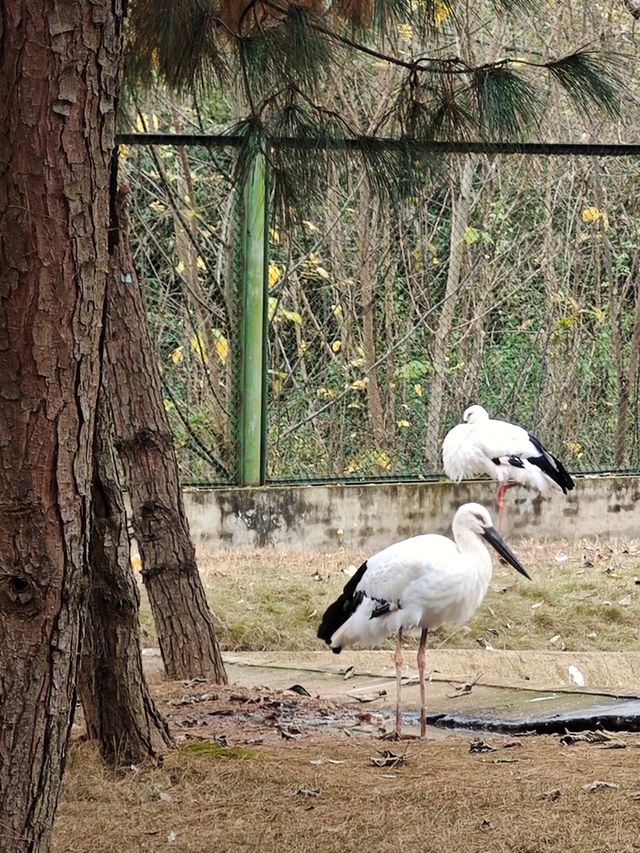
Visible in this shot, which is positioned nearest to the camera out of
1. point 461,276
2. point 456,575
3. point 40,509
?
point 40,509

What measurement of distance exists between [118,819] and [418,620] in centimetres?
207

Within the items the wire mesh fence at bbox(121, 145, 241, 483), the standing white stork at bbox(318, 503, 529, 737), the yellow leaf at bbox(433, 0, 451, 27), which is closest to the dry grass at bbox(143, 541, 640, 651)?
the wire mesh fence at bbox(121, 145, 241, 483)

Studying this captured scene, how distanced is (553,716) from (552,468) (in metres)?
4.74

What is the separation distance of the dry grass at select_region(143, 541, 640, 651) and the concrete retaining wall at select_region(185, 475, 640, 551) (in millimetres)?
573

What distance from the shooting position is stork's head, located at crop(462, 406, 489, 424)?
10055mm

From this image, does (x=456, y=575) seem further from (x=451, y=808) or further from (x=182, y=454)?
(x=182, y=454)

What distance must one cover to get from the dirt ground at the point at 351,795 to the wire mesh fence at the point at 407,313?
4978mm

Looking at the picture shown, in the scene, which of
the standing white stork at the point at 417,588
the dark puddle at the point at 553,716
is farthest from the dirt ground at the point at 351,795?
the standing white stork at the point at 417,588

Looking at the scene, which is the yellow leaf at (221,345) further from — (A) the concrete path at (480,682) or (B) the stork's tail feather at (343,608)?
(B) the stork's tail feather at (343,608)

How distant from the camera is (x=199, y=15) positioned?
5.25 metres

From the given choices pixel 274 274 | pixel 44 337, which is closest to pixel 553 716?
pixel 44 337

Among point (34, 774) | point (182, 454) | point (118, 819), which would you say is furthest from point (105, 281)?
point (182, 454)

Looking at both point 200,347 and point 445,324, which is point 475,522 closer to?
point 200,347

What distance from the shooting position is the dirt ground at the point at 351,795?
372cm
